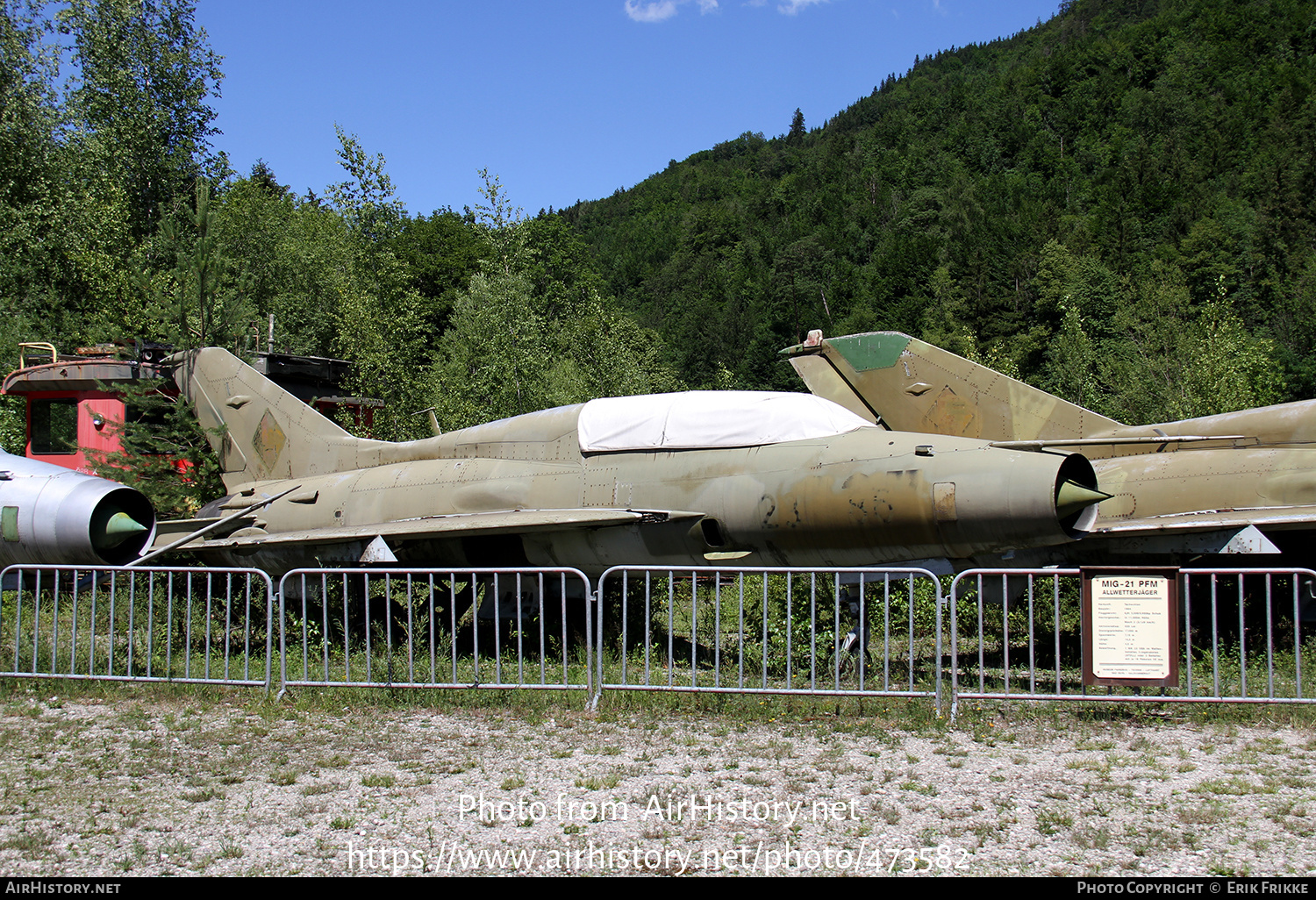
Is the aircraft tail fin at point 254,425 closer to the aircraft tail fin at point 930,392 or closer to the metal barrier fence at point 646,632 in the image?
the metal barrier fence at point 646,632

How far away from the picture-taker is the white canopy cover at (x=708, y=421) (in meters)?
8.64

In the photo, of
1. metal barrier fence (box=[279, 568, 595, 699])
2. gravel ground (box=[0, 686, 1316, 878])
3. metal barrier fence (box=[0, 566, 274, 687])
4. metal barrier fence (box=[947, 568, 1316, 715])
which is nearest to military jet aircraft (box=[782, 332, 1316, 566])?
metal barrier fence (box=[947, 568, 1316, 715])

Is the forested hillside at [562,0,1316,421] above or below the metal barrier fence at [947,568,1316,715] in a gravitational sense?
above

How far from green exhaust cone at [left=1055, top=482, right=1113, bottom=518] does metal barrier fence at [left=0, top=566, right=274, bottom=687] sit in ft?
19.7

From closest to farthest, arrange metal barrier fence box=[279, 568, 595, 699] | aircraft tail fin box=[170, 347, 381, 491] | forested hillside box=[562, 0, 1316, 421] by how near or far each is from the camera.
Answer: metal barrier fence box=[279, 568, 595, 699] → aircraft tail fin box=[170, 347, 381, 491] → forested hillside box=[562, 0, 1316, 421]

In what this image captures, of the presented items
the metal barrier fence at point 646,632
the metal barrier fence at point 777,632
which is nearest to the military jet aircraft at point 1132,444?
the metal barrier fence at point 646,632

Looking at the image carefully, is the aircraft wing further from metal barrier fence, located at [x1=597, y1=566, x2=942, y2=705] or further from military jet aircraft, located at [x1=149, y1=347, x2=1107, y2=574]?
metal barrier fence, located at [x1=597, y1=566, x2=942, y2=705]

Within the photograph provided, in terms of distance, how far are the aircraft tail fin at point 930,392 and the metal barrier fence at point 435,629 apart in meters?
4.44

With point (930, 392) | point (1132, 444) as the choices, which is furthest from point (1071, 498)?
point (930, 392)

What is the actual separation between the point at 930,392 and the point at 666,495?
13.9 feet

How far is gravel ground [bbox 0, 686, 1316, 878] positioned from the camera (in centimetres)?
420

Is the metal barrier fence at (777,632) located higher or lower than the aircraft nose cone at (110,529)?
lower

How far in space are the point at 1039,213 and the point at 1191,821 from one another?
75.7 m

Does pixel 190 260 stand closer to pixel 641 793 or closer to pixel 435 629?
pixel 435 629
